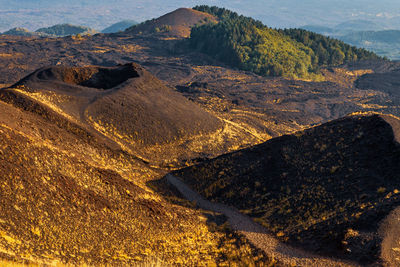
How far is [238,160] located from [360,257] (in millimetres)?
12553

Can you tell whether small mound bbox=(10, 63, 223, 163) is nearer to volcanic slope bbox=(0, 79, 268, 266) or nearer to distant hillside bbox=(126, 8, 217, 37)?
volcanic slope bbox=(0, 79, 268, 266)

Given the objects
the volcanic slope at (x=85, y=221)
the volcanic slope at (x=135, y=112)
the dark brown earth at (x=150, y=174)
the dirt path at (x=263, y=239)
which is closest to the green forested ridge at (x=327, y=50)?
the dark brown earth at (x=150, y=174)

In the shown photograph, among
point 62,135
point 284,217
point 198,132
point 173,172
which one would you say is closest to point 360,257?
point 284,217

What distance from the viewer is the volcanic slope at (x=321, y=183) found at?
52.1 ft

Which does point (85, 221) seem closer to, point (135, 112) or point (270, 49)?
point (135, 112)

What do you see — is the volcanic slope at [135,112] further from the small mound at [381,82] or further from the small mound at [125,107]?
the small mound at [381,82]

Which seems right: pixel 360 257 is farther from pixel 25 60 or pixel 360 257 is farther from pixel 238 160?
pixel 25 60

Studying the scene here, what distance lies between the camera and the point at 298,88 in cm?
7631

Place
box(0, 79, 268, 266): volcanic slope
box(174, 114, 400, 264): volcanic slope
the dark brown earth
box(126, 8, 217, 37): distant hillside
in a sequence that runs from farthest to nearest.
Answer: box(126, 8, 217, 37): distant hillside, box(174, 114, 400, 264): volcanic slope, the dark brown earth, box(0, 79, 268, 266): volcanic slope

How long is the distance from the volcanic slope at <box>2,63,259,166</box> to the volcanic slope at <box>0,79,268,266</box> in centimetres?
1072

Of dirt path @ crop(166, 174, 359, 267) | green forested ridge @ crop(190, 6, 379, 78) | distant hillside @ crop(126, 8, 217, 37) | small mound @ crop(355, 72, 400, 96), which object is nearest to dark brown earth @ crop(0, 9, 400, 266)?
dirt path @ crop(166, 174, 359, 267)

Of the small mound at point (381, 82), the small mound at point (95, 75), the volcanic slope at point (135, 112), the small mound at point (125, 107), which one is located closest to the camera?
the volcanic slope at point (135, 112)

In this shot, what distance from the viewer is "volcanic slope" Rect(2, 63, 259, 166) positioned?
3209 cm

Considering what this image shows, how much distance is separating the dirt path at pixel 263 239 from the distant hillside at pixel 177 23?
10385 cm
